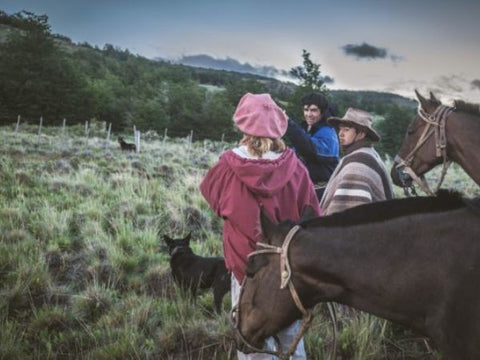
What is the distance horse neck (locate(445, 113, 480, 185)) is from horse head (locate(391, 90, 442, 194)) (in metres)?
0.15

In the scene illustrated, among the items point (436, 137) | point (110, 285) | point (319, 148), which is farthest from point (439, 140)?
point (110, 285)

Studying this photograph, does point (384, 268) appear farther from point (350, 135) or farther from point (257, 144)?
point (350, 135)

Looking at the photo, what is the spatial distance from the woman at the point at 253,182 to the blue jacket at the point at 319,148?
178 cm

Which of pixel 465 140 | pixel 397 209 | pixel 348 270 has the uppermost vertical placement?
pixel 465 140

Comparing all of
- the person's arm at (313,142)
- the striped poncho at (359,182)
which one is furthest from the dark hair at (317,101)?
the striped poncho at (359,182)

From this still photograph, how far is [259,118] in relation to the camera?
2.57 meters

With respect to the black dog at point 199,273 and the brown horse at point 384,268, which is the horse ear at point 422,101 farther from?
the black dog at point 199,273

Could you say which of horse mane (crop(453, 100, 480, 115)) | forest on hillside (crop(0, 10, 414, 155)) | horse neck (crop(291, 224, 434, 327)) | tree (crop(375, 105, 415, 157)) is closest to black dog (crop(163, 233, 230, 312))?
horse neck (crop(291, 224, 434, 327))

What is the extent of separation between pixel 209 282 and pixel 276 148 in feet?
9.15

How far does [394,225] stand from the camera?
81.2 inches

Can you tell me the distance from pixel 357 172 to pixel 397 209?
68.2 inches

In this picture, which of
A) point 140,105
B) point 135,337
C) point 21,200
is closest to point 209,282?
point 135,337

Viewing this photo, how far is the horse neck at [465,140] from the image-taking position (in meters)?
3.82

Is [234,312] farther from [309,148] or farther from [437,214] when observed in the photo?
[309,148]
